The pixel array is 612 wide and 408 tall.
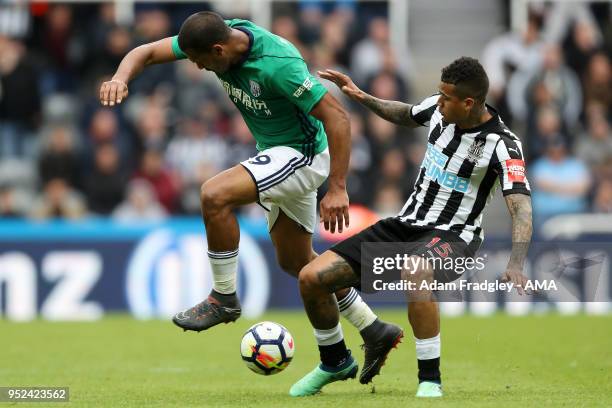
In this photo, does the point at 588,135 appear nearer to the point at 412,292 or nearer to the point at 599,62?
the point at 599,62

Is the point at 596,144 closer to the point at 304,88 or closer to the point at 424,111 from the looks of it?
the point at 424,111

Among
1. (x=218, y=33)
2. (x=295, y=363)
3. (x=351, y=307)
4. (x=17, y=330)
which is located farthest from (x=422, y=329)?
(x=17, y=330)

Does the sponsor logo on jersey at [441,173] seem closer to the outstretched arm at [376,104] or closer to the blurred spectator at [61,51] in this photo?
the outstretched arm at [376,104]

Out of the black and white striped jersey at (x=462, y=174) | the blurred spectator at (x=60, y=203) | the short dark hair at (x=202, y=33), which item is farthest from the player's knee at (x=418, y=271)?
the blurred spectator at (x=60, y=203)

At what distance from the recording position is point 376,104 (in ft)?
27.8

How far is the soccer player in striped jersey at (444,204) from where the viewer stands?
769 cm

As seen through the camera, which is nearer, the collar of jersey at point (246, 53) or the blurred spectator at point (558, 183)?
the collar of jersey at point (246, 53)

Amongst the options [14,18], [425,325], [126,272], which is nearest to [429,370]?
[425,325]

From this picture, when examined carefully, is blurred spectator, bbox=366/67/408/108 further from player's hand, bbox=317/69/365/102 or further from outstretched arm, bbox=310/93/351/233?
outstretched arm, bbox=310/93/351/233

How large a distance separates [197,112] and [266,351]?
9150 mm

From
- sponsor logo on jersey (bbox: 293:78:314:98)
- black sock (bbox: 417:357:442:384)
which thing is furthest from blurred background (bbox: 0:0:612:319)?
black sock (bbox: 417:357:442:384)

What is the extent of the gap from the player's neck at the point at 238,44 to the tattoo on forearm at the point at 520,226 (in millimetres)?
1988

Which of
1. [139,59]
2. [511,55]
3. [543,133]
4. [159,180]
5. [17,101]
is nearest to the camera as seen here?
[139,59]

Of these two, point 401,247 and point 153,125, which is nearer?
point 401,247
